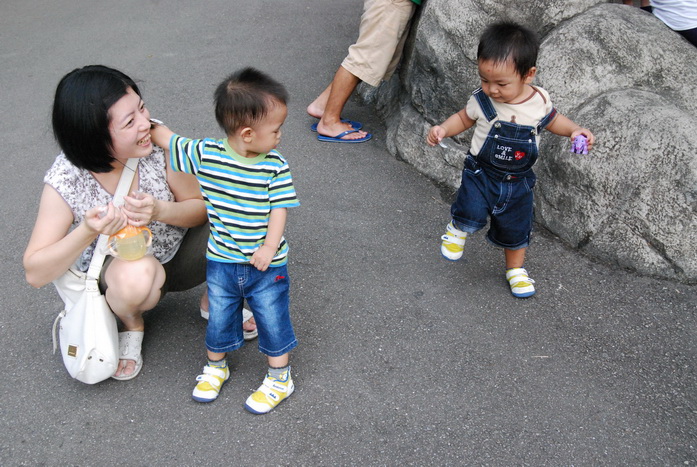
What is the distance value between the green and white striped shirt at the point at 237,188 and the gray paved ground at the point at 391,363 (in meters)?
0.68

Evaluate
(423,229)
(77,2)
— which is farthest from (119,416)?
(77,2)

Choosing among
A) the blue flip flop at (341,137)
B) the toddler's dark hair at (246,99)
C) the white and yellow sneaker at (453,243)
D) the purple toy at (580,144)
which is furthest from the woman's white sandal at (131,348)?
the blue flip flop at (341,137)

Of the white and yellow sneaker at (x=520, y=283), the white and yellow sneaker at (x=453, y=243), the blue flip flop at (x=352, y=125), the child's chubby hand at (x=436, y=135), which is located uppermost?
the child's chubby hand at (x=436, y=135)

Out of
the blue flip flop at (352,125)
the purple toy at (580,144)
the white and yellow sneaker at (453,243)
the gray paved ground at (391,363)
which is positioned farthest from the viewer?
the blue flip flop at (352,125)

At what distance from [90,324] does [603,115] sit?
8.47 feet

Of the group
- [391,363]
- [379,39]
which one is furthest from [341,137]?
[391,363]

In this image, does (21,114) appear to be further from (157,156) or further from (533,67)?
(533,67)

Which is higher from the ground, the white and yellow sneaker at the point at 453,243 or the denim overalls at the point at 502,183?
the denim overalls at the point at 502,183

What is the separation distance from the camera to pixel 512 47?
8.41 feet

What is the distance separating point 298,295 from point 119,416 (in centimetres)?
98

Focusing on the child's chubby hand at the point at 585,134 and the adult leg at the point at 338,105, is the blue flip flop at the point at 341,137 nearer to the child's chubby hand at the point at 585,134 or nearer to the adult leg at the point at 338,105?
the adult leg at the point at 338,105

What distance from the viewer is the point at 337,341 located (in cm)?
283

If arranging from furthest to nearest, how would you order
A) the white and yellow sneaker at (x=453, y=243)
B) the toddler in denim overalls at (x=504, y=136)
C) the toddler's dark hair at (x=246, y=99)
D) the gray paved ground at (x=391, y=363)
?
the white and yellow sneaker at (x=453, y=243) < the toddler in denim overalls at (x=504, y=136) < the gray paved ground at (x=391, y=363) < the toddler's dark hair at (x=246, y=99)

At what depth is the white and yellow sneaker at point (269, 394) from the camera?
2.47 metres
